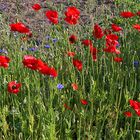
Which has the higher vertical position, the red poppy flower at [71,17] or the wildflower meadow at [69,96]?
the red poppy flower at [71,17]

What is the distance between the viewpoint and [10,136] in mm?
2789

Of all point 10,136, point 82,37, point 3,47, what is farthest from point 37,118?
point 82,37

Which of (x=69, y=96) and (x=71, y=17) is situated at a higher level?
(x=71, y=17)

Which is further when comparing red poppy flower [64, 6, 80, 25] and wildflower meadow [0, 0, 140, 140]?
red poppy flower [64, 6, 80, 25]

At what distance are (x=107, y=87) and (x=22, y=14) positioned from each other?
269 centimetres

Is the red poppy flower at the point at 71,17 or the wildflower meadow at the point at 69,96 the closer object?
the wildflower meadow at the point at 69,96

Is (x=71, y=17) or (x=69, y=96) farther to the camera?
(x=69, y=96)

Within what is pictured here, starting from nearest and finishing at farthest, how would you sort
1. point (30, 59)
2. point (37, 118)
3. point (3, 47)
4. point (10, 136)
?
point (30, 59)
point (10, 136)
point (37, 118)
point (3, 47)

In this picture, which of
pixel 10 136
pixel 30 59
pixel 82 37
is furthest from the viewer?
pixel 82 37

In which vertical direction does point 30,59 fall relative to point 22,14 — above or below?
above

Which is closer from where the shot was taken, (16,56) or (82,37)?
(16,56)

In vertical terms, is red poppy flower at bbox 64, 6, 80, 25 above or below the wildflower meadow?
above

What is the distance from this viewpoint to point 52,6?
19.9ft

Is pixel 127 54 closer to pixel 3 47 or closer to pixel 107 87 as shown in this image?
pixel 107 87
